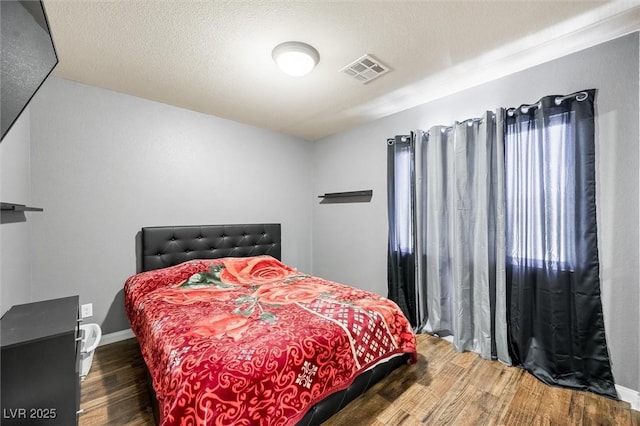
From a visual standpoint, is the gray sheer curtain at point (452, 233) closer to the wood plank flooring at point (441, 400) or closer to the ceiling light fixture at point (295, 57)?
the wood plank flooring at point (441, 400)

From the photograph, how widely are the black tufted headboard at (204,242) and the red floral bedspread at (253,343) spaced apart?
306mm

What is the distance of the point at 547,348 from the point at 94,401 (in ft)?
10.6

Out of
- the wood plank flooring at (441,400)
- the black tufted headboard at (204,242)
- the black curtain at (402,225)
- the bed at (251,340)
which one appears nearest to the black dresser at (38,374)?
the bed at (251,340)

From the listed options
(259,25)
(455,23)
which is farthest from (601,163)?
(259,25)

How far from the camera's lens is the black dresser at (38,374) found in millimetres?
1126

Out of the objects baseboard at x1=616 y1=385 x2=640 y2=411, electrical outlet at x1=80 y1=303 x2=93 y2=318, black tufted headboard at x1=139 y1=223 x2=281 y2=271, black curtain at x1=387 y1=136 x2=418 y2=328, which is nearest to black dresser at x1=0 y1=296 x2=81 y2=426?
electrical outlet at x1=80 y1=303 x2=93 y2=318

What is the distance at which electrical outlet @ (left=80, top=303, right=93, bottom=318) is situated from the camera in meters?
2.33

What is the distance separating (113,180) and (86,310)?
1.23m

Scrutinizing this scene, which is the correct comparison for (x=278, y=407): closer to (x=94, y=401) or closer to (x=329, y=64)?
(x=94, y=401)

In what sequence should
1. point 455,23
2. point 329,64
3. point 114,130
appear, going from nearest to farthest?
point 455,23
point 329,64
point 114,130

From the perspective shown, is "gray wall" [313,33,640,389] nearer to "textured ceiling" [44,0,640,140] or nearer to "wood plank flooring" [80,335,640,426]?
"textured ceiling" [44,0,640,140]

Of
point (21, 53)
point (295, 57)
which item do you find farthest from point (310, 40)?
point (21, 53)

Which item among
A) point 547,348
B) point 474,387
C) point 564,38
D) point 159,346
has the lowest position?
point 474,387

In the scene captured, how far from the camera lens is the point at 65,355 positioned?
4.10ft
